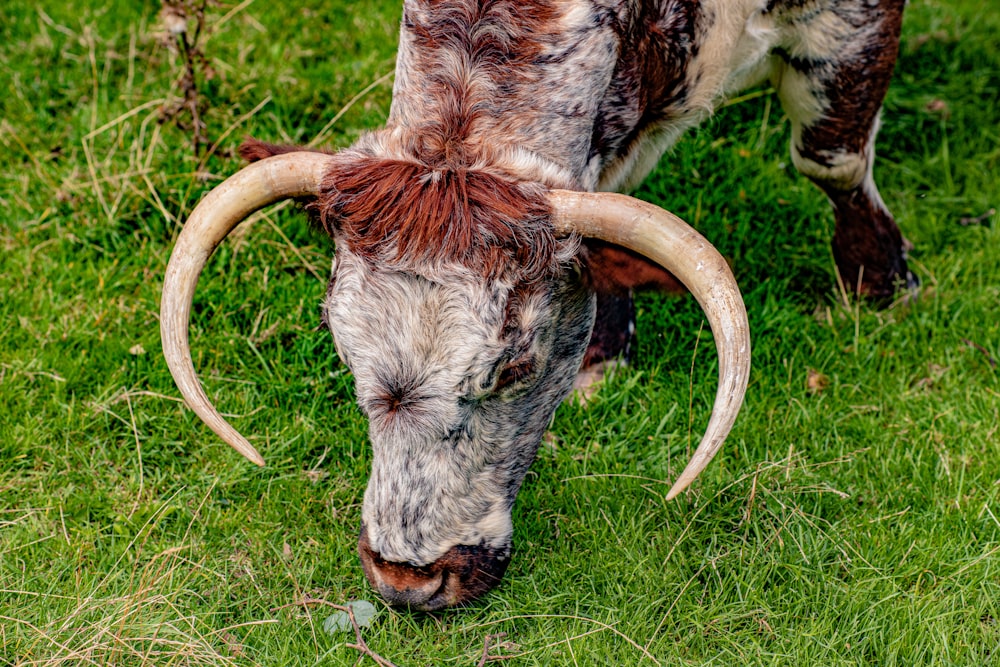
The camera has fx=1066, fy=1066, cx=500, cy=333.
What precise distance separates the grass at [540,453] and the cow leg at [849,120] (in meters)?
0.23

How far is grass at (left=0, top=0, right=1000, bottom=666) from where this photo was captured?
3818 mm

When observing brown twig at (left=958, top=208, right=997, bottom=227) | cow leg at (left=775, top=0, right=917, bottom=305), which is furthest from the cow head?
brown twig at (left=958, top=208, right=997, bottom=227)

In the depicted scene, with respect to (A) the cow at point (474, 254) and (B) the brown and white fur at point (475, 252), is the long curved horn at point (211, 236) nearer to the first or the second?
(A) the cow at point (474, 254)

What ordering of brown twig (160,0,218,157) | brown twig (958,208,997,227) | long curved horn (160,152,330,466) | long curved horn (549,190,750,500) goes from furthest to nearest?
1. brown twig (958,208,997,227)
2. brown twig (160,0,218,157)
3. long curved horn (160,152,330,466)
4. long curved horn (549,190,750,500)

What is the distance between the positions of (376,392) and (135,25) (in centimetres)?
464

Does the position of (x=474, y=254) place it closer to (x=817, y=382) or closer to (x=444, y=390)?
(x=444, y=390)

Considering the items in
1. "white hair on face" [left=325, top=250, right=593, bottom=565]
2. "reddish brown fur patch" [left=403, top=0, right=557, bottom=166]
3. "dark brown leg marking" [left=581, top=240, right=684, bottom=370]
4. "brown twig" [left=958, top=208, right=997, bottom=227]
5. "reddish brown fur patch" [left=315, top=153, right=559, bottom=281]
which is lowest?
"brown twig" [left=958, top=208, right=997, bottom=227]

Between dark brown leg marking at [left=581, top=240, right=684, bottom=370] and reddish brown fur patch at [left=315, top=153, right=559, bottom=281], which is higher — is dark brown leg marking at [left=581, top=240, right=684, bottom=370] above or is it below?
below

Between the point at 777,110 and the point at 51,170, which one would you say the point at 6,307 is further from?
the point at 777,110

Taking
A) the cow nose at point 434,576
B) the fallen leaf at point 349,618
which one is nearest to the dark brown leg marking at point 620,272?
the cow nose at point 434,576

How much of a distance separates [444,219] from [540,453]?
5.56 feet

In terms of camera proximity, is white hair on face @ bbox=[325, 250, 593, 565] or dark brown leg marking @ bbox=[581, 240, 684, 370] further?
dark brown leg marking @ bbox=[581, 240, 684, 370]

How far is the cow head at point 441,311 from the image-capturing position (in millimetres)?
3215

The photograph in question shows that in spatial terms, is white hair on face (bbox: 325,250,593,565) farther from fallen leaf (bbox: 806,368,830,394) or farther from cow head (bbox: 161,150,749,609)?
fallen leaf (bbox: 806,368,830,394)
